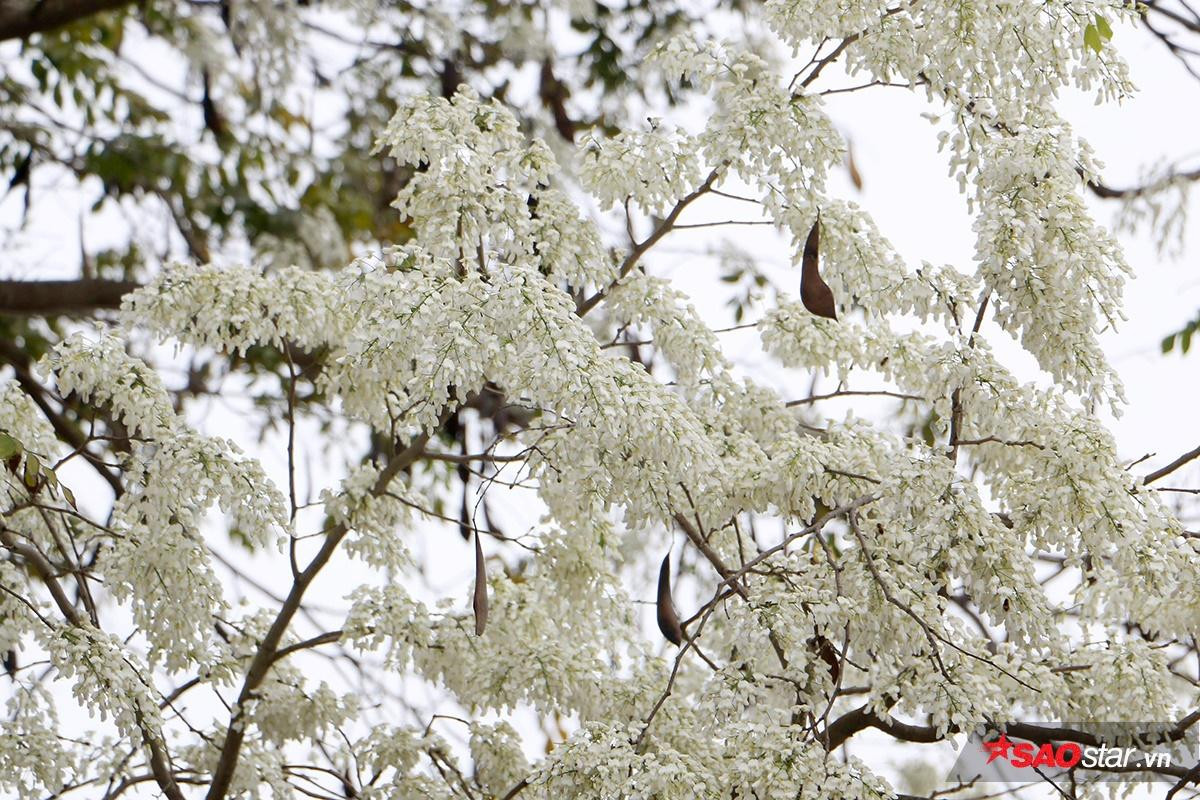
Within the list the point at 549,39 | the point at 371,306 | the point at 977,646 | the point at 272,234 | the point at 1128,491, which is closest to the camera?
the point at 1128,491

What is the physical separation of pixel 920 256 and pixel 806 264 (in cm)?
25

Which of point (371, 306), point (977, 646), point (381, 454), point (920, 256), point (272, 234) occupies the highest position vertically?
point (272, 234)

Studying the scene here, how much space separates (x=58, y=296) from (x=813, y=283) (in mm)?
2812

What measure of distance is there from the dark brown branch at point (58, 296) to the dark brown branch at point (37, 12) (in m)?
0.77

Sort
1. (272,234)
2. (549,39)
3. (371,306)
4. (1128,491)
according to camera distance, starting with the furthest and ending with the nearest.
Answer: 1. (549,39)
2. (272,234)
3. (371,306)
4. (1128,491)

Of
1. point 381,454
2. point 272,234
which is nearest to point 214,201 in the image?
point 272,234

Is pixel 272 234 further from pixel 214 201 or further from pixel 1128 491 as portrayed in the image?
→ pixel 1128 491

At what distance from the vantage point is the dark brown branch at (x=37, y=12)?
4.70m

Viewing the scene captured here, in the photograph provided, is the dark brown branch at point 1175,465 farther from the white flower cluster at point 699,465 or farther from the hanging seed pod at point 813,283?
the hanging seed pod at point 813,283

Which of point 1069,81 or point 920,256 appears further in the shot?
point 920,256

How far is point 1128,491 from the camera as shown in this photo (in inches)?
106


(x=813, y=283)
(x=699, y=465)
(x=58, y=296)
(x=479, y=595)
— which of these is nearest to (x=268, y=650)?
(x=479, y=595)

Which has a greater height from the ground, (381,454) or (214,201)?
(214,201)

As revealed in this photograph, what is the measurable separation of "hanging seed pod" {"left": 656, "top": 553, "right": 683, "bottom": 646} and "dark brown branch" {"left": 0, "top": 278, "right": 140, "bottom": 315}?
237 centimetres
